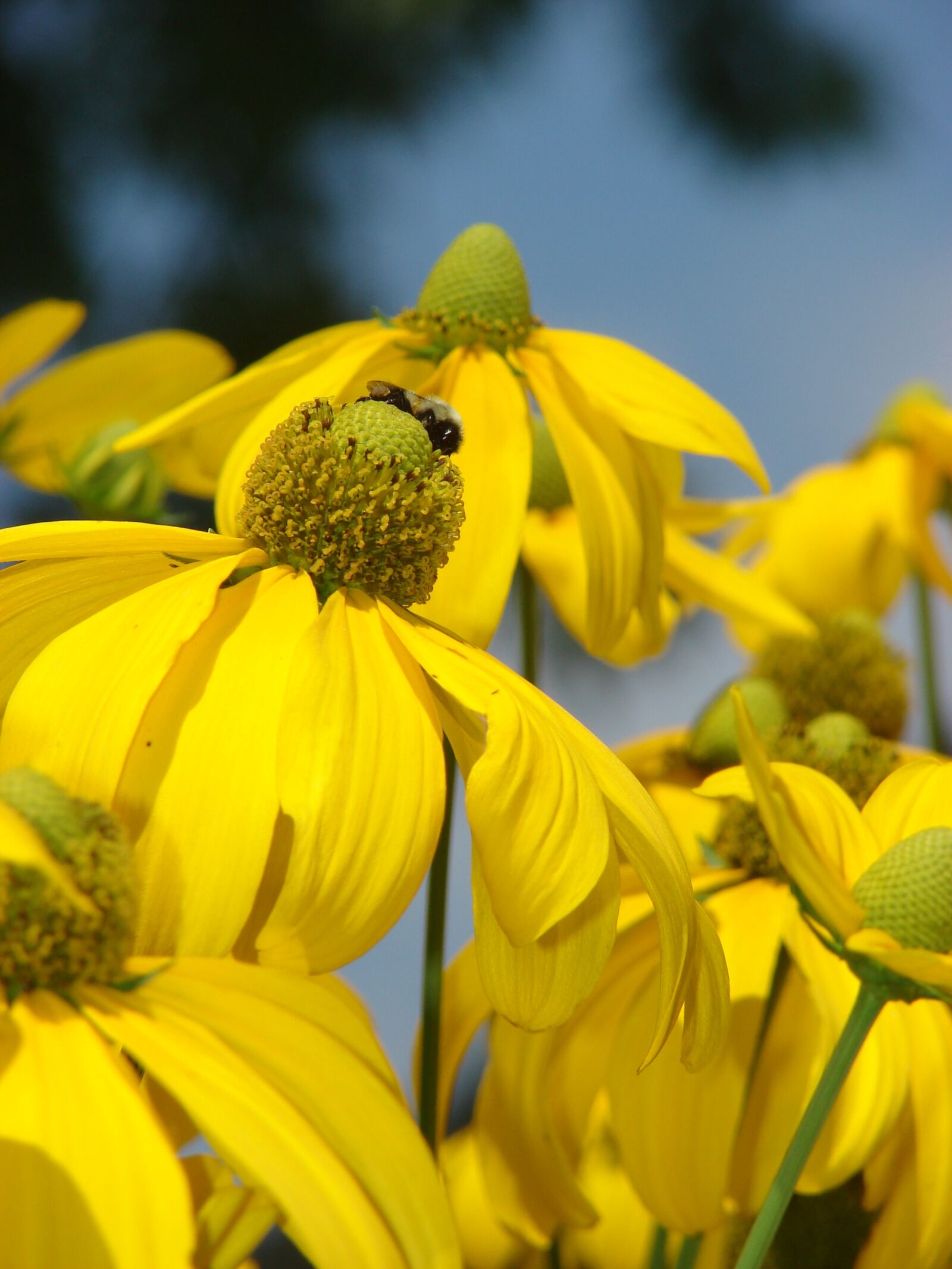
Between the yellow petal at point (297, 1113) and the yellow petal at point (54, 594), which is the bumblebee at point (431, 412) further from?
the yellow petal at point (297, 1113)

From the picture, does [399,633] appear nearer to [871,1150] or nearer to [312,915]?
[312,915]

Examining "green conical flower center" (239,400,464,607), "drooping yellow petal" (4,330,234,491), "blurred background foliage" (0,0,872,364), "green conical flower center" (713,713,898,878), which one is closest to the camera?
"green conical flower center" (239,400,464,607)

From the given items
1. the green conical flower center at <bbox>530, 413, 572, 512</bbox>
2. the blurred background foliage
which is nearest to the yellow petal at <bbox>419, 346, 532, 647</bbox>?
the green conical flower center at <bbox>530, 413, 572, 512</bbox>

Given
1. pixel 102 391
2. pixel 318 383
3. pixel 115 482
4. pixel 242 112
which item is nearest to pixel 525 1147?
pixel 318 383

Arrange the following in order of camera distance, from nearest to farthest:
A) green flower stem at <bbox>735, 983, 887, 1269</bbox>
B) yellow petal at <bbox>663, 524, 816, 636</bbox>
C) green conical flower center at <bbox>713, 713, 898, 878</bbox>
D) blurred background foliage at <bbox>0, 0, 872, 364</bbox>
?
green flower stem at <bbox>735, 983, 887, 1269</bbox> < green conical flower center at <bbox>713, 713, 898, 878</bbox> < yellow petal at <bbox>663, 524, 816, 636</bbox> < blurred background foliage at <bbox>0, 0, 872, 364</bbox>

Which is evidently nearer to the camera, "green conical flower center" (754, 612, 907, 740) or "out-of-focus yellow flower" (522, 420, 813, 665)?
"out-of-focus yellow flower" (522, 420, 813, 665)

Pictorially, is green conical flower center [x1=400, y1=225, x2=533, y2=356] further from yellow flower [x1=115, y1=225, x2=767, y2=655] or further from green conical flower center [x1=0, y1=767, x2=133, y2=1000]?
green conical flower center [x1=0, y1=767, x2=133, y2=1000]
